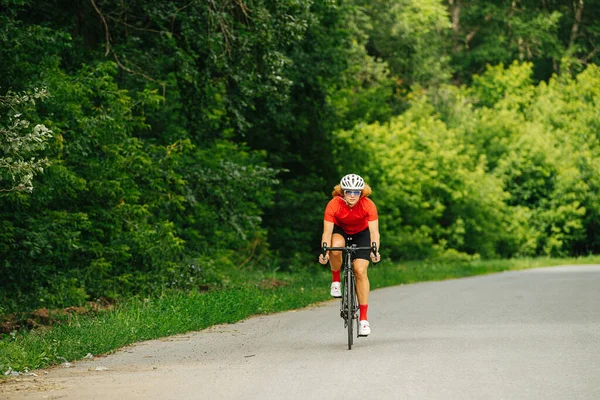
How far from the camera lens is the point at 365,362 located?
10.4 meters

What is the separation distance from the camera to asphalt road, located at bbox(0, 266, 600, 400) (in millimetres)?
8641

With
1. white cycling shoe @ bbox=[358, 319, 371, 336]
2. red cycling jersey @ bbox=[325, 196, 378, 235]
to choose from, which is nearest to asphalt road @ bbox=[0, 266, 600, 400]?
white cycling shoe @ bbox=[358, 319, 371, 336]

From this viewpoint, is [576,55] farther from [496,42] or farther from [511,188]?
[511,188]

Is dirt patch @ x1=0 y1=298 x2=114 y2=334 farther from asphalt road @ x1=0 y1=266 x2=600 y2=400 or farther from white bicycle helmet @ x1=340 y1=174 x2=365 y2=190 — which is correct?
white bicycle helmet @ x1=340 y1=174 x2=365 y2=190

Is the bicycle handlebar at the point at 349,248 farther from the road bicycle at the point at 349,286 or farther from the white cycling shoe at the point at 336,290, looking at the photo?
the white cycling shoe at the point at 336,290

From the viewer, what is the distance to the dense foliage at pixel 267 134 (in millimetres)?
16156

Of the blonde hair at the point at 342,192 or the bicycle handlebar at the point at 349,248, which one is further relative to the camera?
the blonde hair at the point at 342,192

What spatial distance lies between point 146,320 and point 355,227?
335cm

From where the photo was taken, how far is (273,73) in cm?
2186

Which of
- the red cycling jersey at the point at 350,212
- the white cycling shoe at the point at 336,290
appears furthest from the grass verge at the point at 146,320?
the red cycling jersey at the point at 350,212

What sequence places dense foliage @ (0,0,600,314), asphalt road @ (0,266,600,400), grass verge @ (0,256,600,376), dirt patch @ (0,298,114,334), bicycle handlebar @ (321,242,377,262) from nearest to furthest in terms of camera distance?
asphalt road @ (0,266,600,400) → grass verge @ (0,256,600,376) → bicycle handlebar @ (321,242,377,262) → dirt patch @ (0,298,114,334) → dense foliage @ (0,0,600,314)

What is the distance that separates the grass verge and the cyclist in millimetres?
2744

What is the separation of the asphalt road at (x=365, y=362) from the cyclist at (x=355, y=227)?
2.32 feet

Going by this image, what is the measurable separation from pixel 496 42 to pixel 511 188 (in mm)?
15283
